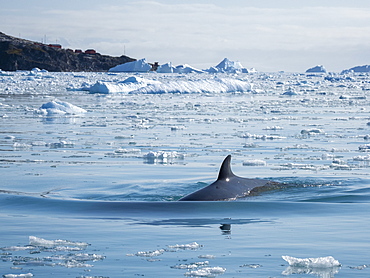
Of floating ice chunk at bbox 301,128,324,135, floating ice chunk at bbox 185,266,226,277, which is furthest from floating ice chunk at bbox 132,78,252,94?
floating ice chunk at bbox 185,266,226,277

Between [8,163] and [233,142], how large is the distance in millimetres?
5487

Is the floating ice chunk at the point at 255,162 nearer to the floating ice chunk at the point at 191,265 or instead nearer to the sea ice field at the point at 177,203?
the sea ice field at the point at 177,203

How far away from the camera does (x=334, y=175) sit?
36.6ft

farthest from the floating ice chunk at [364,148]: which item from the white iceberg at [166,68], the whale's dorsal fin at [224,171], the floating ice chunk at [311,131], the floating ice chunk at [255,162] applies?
the white iceberg at [166,68]

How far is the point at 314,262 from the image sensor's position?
5348 millimetres

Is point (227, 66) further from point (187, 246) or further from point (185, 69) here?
point (187, 246)

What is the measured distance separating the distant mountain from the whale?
104851 millimetres

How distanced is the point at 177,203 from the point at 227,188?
823mm

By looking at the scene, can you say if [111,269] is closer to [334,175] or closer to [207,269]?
[207,269]

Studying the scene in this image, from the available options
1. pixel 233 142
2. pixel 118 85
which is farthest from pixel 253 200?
pixel 118 85

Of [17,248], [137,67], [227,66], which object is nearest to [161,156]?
[17,248]

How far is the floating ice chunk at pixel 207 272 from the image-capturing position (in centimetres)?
510

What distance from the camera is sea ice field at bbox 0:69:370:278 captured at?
219 inches

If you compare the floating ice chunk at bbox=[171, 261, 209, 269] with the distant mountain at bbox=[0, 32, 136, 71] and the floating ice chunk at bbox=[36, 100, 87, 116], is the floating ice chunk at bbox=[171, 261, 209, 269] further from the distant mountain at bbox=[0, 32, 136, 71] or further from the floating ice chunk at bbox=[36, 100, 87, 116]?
the distant mountain at bbox=[0, 32, 136, 71]
